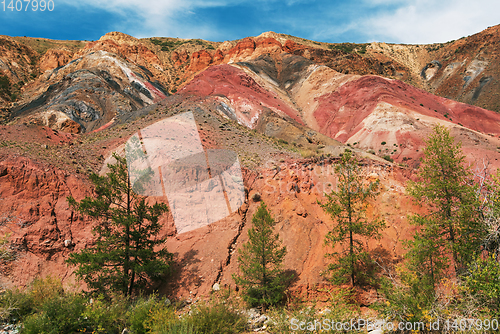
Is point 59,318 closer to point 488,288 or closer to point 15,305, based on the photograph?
point 15,305

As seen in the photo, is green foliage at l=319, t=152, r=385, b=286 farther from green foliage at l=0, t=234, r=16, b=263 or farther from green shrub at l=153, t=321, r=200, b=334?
green foliage at l=0, t=234, r=16, b=263

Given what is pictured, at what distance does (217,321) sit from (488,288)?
952cm

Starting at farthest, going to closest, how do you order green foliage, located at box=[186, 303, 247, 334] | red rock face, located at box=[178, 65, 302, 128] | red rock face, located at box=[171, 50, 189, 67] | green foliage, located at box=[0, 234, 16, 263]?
red rock face, located at box=[171, 50, 189, 67] < red rock face, located at box=[178, 65, 302, 128] < green foliage, located at box=[0, 234, 16, 263] < green foliage, located at box=[186, 303, 247, 334]

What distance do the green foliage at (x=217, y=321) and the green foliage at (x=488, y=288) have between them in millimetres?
8339

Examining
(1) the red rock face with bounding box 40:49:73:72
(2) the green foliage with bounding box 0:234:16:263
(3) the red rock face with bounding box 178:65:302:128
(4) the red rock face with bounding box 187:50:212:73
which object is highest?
(4) the red rock face with bounding box 187:50:212:73

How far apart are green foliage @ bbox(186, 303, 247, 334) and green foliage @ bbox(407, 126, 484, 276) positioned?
7606mm

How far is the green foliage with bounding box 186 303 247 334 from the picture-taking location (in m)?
10.5

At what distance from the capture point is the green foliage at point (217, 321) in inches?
413

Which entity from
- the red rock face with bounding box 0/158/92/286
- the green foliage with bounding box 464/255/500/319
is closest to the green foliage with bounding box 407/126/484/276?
the green foliage with bounding box 464/255/500/319

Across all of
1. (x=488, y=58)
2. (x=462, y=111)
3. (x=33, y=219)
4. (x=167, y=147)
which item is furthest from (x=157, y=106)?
(x=488, y=58)

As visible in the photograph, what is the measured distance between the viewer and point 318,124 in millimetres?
53312

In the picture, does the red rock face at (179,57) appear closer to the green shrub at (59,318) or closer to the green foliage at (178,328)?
the green shrub at (59,318)

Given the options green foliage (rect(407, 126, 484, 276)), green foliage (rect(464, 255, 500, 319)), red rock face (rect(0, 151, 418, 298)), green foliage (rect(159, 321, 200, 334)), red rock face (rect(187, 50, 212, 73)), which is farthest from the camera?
red rock face (rect(187, 50, 212, 73))

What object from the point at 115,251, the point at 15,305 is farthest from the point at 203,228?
the point at 15,305
